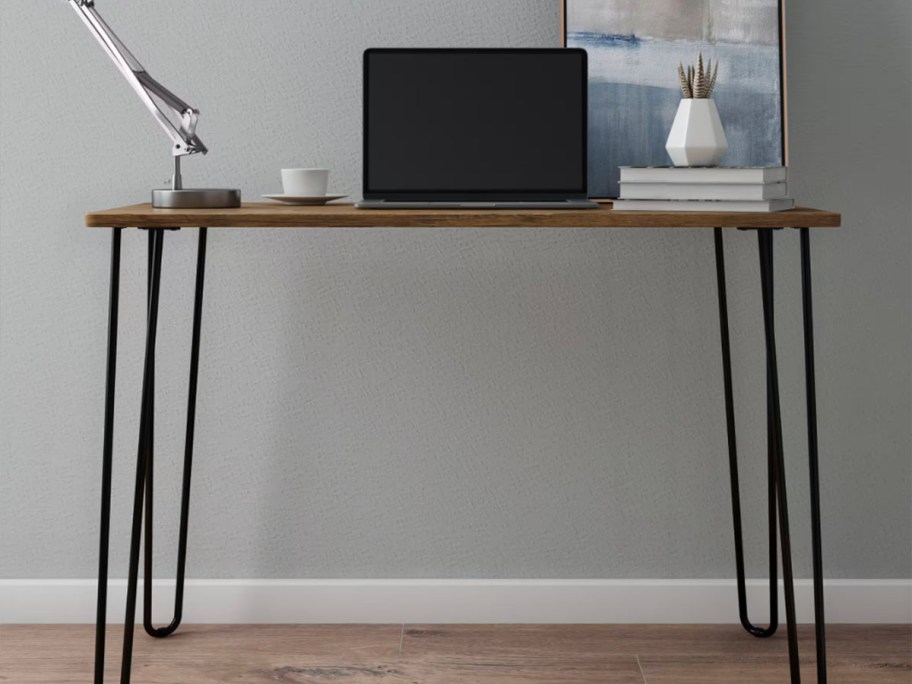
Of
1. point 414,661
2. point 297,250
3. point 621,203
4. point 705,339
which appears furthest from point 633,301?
point 414,661

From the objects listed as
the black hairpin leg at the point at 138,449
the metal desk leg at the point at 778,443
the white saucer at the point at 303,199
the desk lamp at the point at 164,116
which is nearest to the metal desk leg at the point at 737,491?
the metal desk leg at the point at 778,443

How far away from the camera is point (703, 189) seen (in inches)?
54.7

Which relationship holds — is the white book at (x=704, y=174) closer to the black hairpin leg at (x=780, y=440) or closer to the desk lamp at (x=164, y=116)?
the black hairpin leg at (x=780, y=440)

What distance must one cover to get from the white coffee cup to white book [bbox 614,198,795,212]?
17.0 inches

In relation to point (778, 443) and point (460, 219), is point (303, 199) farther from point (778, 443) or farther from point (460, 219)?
point (778, 443)

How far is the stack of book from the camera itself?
1.37m

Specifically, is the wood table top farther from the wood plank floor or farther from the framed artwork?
the wood plank floor

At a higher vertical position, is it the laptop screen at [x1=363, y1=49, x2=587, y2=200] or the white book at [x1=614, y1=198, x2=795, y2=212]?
the laptop screen at [x1=363, y1=49, x2=587, y2=200]

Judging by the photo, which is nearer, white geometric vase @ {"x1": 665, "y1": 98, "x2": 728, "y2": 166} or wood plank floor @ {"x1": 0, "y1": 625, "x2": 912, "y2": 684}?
white geometric vase @ {"x1": 665, "y1": 98, "x2": 728, "y2": 166}

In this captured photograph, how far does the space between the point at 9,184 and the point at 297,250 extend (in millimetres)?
499

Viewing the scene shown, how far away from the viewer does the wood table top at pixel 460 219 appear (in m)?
1.32

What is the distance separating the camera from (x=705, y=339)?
1.81 metres

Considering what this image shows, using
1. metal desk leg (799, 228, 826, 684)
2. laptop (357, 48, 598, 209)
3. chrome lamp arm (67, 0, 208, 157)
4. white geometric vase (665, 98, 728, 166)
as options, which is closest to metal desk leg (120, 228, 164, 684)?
chrome lamp arm (67, 0, 208, 157)

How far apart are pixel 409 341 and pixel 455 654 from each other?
53cm
